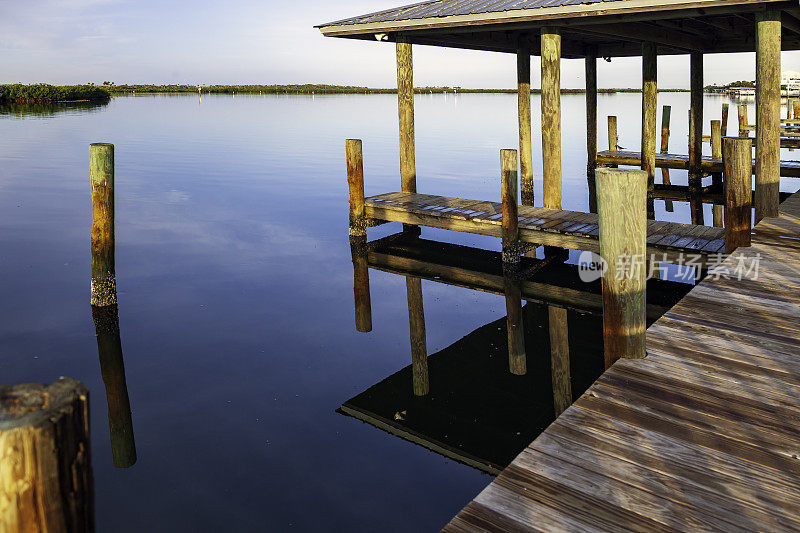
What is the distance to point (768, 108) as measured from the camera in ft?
27.4

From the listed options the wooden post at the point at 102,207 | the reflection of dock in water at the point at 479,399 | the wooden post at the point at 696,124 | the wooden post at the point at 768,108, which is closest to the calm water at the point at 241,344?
the reflection of dock in water at the point at 479,399

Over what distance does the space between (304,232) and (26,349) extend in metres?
8.05

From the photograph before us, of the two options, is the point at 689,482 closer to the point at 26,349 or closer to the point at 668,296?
the point at 668,296

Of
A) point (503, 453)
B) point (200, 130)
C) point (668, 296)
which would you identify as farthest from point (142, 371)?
point (200, 130)

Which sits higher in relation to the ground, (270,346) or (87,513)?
(87,513)

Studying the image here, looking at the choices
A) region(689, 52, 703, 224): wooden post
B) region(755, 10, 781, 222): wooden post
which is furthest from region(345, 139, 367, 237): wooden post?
region(689, 52, 703, 224): wooden post

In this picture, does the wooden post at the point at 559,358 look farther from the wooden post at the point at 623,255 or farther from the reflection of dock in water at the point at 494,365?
the wooden post at the point at 623,255

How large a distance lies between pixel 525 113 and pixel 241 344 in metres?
8.53

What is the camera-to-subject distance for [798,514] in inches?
109

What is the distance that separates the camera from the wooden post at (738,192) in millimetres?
7418

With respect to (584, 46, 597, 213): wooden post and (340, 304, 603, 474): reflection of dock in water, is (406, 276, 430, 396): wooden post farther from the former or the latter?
(584, 46, 597, 213): wooden post

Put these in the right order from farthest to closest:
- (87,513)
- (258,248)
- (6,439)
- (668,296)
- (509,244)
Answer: (258,248)
(509,244)
(668,296)
(87,513)
(6,439)

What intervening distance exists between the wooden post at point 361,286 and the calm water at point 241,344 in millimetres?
131

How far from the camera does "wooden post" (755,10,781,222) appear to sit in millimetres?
8172
